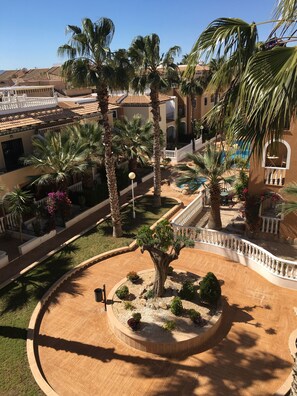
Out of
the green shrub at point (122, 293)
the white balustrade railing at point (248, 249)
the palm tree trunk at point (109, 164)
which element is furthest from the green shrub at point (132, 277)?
the palm tree trunk at point (109, 164)

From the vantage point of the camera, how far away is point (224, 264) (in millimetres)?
15070

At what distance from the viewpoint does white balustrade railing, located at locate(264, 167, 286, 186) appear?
16.0 metres

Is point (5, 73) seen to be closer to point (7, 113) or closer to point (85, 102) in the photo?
point (85, 102)

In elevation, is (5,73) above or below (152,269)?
above

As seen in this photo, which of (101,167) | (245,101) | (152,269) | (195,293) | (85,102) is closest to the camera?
(245,101)

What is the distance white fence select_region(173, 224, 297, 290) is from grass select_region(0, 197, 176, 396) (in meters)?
4.22

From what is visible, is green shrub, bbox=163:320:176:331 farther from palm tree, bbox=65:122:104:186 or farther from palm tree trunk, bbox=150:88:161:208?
palm tree, bbox=65:122:104:186

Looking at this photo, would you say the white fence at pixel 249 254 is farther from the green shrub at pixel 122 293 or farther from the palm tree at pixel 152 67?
the palm tree at pixel 152 67

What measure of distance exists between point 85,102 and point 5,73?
55762 millimetres

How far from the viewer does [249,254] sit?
1473 centimetres

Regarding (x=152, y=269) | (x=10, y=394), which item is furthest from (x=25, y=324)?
(x=152, y=269)

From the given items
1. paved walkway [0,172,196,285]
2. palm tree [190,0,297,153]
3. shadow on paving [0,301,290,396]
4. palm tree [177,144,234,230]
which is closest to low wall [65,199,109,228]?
paved walkway [0,172,196,285]

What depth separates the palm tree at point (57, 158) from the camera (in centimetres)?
1911

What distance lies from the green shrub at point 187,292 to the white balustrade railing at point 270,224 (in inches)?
269
